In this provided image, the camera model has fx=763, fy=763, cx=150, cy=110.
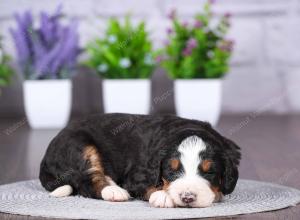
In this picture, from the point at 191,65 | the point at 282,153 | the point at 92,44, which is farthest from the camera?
the point at 92,44

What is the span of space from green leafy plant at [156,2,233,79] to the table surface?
0.46 m

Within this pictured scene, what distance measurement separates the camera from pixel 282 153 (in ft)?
14.7

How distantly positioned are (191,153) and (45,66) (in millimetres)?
3273

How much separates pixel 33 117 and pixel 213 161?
3.35m

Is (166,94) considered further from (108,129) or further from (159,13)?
(108,129)

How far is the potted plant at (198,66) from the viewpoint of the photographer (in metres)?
5.89

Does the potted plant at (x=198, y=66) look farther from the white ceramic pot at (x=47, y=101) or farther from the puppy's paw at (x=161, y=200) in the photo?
the puppy's paw at (x=161, y=200)

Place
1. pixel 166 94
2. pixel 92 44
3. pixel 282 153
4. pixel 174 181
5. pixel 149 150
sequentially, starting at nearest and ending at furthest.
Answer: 1. pixel 174 181
2. pixel 149 150
3. pixel 282 153
4. pixel 92 44
5. pixel 166 94

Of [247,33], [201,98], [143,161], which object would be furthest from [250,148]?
[247,33]

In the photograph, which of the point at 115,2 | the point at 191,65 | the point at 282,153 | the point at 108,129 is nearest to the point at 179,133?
the point at 108,129

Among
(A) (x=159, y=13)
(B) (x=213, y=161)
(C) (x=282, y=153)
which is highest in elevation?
(A) (x=159, y=13)

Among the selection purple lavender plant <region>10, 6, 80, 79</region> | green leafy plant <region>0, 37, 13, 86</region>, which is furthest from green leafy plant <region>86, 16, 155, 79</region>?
green leafy plant <region>0, 37, 13, 86</region>

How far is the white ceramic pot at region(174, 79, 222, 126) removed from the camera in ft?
19.3

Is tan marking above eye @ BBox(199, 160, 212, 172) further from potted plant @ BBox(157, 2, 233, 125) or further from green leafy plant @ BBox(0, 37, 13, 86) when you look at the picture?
green leafy plant @ BBox(0, 37, 13, 86)
